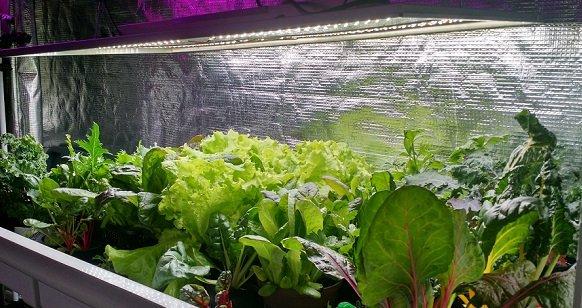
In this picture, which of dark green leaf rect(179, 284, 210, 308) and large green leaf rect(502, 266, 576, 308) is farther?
dark green leaf rect(179, 284, 210, 308)

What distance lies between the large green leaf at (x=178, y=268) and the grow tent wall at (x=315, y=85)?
0.70 metres

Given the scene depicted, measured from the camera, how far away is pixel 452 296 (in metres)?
0.93

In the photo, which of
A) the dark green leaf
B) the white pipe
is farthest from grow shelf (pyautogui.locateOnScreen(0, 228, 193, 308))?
the white pipe

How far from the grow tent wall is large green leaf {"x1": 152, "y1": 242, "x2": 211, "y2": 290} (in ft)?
2.29

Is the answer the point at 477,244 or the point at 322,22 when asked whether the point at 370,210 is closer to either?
the point at 477,244

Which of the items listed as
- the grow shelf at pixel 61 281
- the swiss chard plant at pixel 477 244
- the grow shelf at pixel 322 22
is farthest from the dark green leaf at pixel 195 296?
the grow shelf at pixel 322 22

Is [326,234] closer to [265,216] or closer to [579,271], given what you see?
[265,216]

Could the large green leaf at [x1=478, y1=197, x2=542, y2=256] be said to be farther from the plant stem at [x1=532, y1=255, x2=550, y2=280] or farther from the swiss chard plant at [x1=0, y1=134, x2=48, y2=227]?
the swiss chard plant at [x1=0, y1=134, x2=48, y2=227]

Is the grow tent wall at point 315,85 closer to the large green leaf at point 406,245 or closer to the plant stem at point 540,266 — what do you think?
the plant stem at point 540,266

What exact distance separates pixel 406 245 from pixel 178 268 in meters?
0.52

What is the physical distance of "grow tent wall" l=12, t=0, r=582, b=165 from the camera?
1.25 metres

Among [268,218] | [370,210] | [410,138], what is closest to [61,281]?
[268,218]

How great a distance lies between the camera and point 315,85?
1.76 metres

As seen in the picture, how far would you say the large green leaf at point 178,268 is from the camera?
3.65 ft
